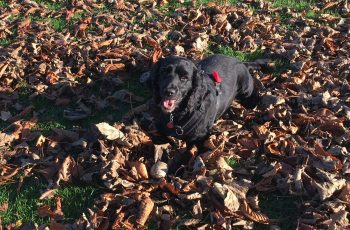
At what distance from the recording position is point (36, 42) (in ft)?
20.7

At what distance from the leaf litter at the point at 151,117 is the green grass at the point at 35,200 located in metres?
0.08

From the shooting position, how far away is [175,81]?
432cm

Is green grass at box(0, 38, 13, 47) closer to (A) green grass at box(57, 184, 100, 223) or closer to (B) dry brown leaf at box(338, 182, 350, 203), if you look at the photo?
(A) green grass at box(57, 184, 100, 223)

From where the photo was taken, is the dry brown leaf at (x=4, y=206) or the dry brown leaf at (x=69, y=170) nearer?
the dry brown leaf at (x=4, y=206)

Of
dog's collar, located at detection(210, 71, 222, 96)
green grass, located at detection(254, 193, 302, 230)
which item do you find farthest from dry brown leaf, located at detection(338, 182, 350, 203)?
dog's collar, located at detection(210, 71, 222, 96)

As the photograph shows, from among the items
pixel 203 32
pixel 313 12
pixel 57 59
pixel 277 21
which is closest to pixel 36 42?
pixel 57 59

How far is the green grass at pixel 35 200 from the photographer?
3.84m

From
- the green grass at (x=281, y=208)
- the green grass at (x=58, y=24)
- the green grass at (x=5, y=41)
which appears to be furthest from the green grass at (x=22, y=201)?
the green grass at (x=58, y=24)

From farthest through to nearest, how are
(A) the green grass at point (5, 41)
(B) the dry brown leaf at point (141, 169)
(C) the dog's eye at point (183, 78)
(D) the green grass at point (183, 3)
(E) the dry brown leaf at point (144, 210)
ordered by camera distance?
(D) the green grass at point (183, 3) → (A) the green grass at point (5, 41) → (C) the dog's eye at point (183, 78) → (B) the dry brown leaf at point (141, 169) → (E) the dry brown leaf at point (144, 210)

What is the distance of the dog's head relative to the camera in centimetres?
427

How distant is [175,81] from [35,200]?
1799mm

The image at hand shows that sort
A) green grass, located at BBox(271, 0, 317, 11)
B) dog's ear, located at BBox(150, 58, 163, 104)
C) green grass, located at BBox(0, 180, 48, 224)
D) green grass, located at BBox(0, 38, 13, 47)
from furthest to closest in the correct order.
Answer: green grass, located at BBox(271, 0, 317, 11)
green grass, located at BBox(0, 38, 13, 47)
dog's ear, located at BBox(150, 58, 163, 104)
green grass, located at BBox(0, 180, 48, 224)

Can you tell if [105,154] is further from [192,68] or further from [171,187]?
[192,68]

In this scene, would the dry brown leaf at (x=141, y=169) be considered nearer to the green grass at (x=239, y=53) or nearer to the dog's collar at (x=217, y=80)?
the dog's collar at (x=217, y=80)
